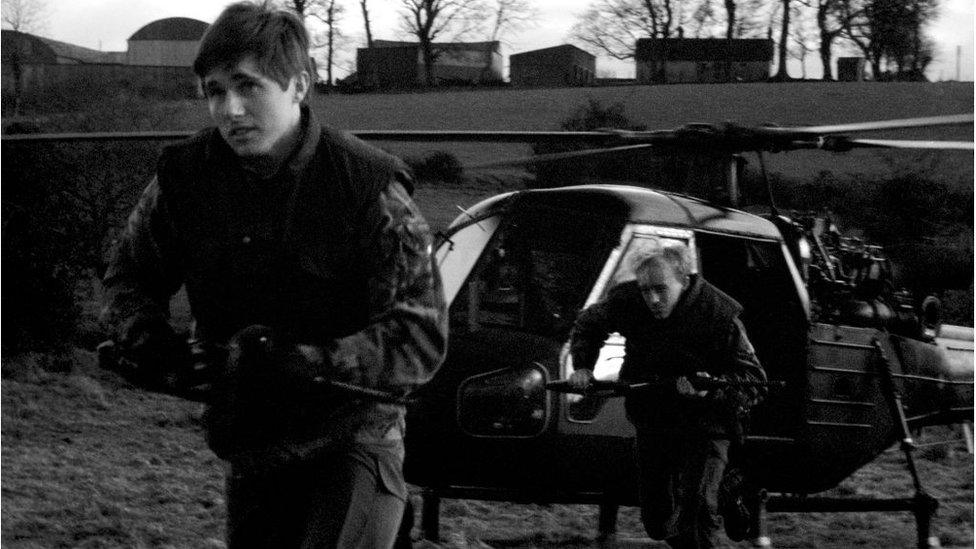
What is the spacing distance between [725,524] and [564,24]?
6.92 feet

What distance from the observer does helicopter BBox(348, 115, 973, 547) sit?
5.03 metres

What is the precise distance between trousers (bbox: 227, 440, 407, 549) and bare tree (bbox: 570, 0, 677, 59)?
11.3 ft

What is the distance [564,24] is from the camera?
5.78 metres

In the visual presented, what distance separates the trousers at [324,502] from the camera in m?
2.13

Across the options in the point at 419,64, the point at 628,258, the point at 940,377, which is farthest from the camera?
the point at 940,377

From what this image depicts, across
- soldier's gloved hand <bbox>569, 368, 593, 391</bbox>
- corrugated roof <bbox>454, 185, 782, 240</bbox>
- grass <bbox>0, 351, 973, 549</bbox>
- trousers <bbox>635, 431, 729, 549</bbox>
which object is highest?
corrugated roof <bbox>454, 185, 782, 240</bbox>

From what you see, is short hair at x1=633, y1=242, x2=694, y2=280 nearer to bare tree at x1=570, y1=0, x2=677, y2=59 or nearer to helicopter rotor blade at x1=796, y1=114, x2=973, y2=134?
helicopter rotor blade at x1=796, y1=114, x2=973, y2=134

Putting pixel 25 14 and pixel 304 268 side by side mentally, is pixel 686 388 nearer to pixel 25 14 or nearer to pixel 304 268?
pixel 304 268

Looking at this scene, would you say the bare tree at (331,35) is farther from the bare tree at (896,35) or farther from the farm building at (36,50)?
the farm building at (36,50)

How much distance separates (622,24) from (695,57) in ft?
1.29

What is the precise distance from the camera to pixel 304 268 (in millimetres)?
2180

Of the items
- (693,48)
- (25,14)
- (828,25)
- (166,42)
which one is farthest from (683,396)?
(25,14)

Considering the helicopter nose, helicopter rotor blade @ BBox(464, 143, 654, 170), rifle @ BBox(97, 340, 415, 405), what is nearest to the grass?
the helicopter nose

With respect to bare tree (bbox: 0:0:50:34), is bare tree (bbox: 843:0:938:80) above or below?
below
